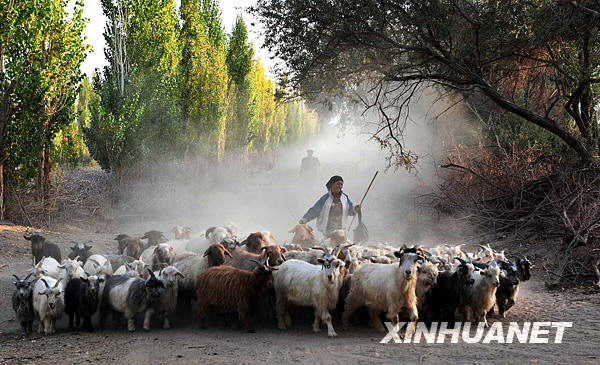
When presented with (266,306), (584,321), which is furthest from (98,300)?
(584,321)

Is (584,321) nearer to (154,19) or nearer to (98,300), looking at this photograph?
(98,300)

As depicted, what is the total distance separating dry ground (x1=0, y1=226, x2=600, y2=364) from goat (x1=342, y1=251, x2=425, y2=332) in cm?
30

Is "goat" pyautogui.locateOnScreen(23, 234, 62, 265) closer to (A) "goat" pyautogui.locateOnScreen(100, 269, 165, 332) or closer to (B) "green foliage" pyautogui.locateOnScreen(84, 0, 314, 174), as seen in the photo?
(A) "goat" pyautogui.locateOnScreen(100, 269, 165, 332)

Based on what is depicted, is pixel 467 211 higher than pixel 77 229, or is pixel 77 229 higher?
pixel 467 211

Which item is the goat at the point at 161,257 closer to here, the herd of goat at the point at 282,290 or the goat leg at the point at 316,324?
the herd of goat at the point at 282,290

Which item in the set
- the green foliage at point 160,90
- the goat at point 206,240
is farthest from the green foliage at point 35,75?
the goat at point 206,240

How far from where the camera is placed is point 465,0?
11.5 meters

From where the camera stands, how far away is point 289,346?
668cm

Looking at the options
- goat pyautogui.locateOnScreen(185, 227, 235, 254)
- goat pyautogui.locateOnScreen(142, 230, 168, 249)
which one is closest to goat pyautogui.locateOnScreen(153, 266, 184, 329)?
goat pyautogui.locateOnScreen(185, 227, 235, 254)

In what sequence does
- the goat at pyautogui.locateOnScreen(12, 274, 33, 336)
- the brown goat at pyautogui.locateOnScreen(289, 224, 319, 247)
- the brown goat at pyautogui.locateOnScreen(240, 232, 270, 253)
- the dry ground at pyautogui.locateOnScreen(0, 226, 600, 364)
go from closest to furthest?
1. the dry ground at pyautogui.locateOnScreen(0, 226, 600, 364)
2. the goat at pyautogui.locateOnScreen(12, 274, 33, 336)
3. the brown goat at pyautogui.locateOnScreen(240, 232, 270, 253)
4. the brown goat at pyautogui.locateOnScreen(289, 224, 319, 247)

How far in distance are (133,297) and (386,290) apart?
3.41m

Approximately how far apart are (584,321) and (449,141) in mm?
13653

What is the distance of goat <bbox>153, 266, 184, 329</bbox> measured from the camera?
7822 mm

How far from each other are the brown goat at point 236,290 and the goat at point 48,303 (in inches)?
76.4
